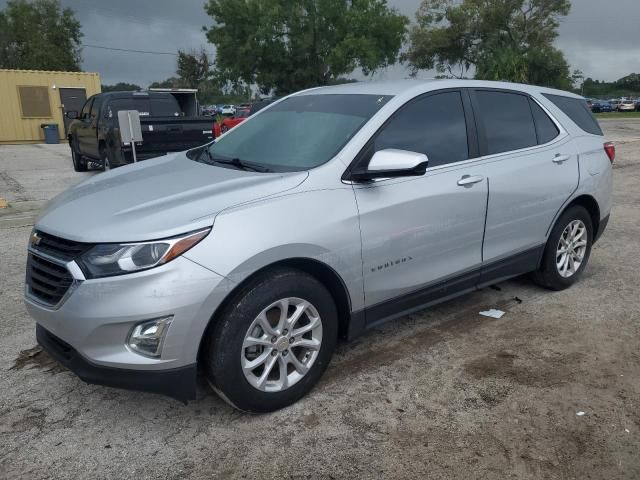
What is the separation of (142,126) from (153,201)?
7.87 m

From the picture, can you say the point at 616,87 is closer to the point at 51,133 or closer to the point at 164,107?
the point at 51,133

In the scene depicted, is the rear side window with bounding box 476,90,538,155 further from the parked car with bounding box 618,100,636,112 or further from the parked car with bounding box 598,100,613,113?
the parked car with bounding box 618,100,636,112

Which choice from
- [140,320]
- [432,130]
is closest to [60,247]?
[140,320]

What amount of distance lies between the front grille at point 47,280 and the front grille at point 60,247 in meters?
0.05

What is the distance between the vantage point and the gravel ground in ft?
8.62

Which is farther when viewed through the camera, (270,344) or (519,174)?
(519,174)

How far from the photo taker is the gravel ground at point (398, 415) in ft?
8.62

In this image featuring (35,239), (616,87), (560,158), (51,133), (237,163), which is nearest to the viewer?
(35,239)

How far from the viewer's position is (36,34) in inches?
1845

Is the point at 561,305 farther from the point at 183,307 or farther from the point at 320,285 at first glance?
the point at 183,307

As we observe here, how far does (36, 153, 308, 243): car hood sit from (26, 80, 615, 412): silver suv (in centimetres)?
1

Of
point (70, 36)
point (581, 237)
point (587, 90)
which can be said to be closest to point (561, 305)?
point (581, 237)

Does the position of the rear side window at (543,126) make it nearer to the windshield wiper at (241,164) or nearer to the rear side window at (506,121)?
the rear side window at (506,121)

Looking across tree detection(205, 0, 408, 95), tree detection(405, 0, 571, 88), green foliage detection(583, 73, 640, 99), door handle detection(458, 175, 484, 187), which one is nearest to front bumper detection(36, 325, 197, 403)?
door handle detection(458, 175, 484, 187)
